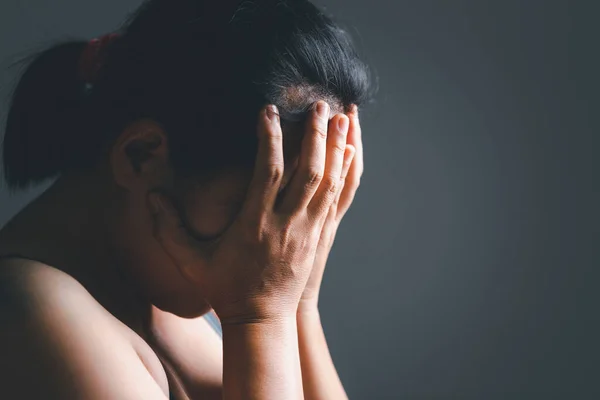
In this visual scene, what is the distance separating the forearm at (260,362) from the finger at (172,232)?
91mm

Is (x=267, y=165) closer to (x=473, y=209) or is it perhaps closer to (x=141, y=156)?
(x=141, y=156)

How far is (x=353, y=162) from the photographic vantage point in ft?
3.05

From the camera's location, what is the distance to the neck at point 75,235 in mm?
729

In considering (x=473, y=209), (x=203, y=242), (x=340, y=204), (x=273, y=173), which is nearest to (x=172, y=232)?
(x=203, y=242)

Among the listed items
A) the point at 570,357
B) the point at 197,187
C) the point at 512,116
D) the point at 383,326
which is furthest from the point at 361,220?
the point at 197,187

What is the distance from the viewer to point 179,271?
2.69ft

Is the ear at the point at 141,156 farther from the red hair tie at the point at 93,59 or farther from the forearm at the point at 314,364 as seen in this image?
the forearm at the point at 314,364

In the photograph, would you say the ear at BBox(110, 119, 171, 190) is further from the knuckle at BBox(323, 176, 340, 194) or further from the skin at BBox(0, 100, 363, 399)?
the knuckle at BBox(323, 176, 340, 194)

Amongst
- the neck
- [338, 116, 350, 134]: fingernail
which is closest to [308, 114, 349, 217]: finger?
[338, 116, 350, 134]: fingernail

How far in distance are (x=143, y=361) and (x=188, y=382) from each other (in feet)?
0.60

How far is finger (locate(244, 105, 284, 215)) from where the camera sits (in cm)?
73

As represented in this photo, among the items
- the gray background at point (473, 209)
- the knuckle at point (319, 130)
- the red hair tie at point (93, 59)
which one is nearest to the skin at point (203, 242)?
the knuckle at point (319, 130)

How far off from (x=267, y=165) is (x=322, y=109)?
93mm

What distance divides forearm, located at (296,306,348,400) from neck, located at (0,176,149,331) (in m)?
0.27
